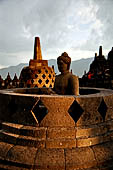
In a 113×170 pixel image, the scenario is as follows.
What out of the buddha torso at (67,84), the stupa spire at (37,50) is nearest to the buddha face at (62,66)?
the buddha torso at (67,84)

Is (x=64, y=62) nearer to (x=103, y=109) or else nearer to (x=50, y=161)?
(x=103, y=109)

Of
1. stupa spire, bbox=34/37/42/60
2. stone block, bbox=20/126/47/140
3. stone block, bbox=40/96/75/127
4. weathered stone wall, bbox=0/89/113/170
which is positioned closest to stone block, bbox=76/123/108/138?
weathered stone wall, bbox=0/89/113/170

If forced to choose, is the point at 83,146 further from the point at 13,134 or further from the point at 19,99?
the point at 19,99

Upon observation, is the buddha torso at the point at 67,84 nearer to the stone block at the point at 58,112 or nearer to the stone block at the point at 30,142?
the stone block at the point at 58,112

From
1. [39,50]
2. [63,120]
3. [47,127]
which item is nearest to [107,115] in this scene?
[63,120]

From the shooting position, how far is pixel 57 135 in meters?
2.25

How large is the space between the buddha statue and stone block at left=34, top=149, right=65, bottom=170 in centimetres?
147

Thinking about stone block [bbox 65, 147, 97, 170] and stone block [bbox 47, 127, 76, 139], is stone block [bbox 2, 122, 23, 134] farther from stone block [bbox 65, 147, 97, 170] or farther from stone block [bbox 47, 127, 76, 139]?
stone block [bbox 65, 147, 97, 170]

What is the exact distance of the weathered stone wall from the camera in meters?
2.04

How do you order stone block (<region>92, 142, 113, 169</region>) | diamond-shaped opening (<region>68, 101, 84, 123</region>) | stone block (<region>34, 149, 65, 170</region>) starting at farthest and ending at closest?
diamond-shaped opening (<region>68, 101, 84, 123</region>), stone block (<region>92, 142, 113, 169</region>), stone block (<region>34, 149, 65, 170</region>)

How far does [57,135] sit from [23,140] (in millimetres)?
644

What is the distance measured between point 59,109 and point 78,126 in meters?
0.51

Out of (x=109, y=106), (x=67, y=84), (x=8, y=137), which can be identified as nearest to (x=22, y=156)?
(x=8, y=137)

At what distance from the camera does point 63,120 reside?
92.0 inches
